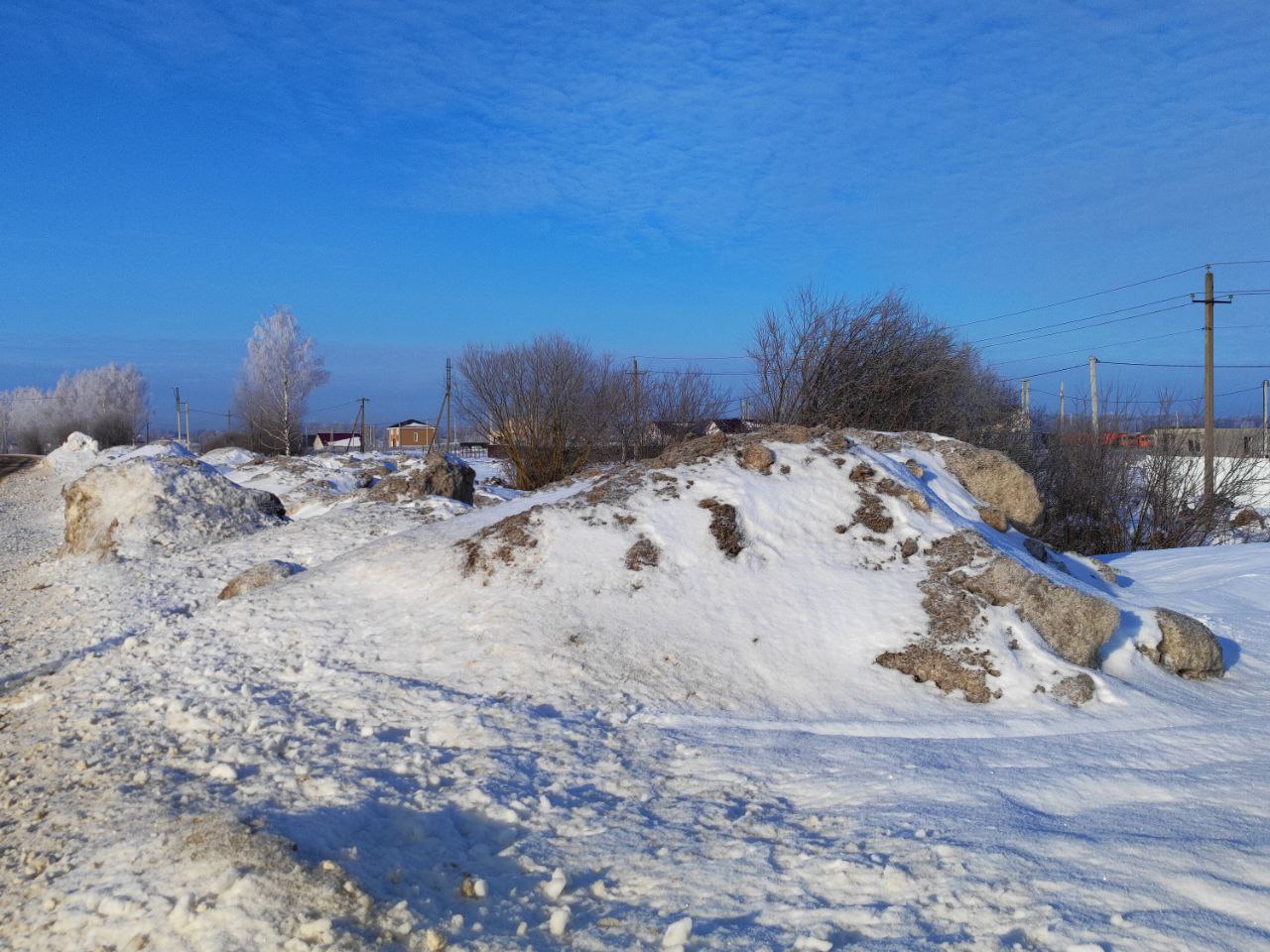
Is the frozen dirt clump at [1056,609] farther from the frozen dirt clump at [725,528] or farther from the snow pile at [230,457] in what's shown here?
the snow pile at [230,457]

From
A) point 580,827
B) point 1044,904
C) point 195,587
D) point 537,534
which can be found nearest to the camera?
point 1044,904

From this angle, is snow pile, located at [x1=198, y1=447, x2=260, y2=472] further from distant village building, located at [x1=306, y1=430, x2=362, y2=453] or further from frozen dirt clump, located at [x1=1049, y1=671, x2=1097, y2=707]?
distant village building, located at [x1=306, y1=430, x2=362, y2=453]

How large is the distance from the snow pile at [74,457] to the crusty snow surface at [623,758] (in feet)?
89.5

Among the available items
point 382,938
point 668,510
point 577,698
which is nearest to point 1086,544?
point 668,510

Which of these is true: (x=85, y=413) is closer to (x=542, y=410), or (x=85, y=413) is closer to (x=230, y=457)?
(x=230, y=457)

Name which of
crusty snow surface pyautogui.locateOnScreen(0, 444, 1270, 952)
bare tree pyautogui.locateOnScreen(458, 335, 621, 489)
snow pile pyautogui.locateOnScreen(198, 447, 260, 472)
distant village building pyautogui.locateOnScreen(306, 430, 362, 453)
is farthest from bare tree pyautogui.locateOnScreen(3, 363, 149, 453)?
crusty snow surface pyautogui.locateOnScreen(0, 444, 1270, 952)

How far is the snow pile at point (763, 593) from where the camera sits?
20.6ft

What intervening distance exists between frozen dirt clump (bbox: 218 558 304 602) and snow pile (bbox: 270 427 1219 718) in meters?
1.07

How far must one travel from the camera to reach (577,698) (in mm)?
5836

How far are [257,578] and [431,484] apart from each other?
4.79 meters

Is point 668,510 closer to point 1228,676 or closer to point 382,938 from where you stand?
Answer: point 1228,676

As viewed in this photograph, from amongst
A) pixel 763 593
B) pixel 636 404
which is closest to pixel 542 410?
pixel 636 404

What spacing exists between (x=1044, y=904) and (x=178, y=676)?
5417mm

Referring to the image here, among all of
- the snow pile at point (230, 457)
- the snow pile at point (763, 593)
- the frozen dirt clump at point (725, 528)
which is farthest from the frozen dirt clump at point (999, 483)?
the snow pile at point (230, 457)
